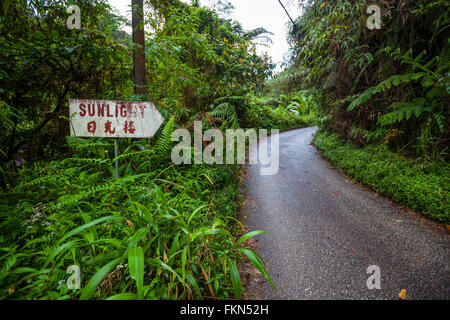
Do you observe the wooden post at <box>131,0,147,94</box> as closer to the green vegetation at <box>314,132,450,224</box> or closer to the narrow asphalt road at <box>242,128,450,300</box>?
the narrow asphalt road at <box>242,128,450,300</box>

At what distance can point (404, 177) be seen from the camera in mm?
3227

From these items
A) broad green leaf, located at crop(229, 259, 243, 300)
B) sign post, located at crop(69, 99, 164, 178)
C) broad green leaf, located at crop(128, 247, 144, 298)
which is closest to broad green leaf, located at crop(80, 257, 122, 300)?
broad green leaf, located at crop(128, 247, 144, 298)

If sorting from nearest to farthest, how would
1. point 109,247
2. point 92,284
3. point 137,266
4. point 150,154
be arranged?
point 92,284
point 137,266
point 109,247
point 150,154

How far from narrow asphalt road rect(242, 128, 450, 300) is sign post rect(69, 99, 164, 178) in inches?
76.6

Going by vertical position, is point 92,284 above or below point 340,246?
above

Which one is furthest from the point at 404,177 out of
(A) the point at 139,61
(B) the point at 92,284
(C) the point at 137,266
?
(A) the point at 139,61

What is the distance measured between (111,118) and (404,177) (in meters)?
4.59

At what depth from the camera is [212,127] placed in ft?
13.2

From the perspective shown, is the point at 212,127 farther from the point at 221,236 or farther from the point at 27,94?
the point at 27,94

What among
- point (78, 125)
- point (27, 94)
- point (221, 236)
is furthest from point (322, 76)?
point (27, 94)

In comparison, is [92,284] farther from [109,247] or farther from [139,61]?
[139,61]

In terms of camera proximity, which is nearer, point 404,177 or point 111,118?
point 111,118

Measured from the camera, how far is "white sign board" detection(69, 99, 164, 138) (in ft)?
6.77
